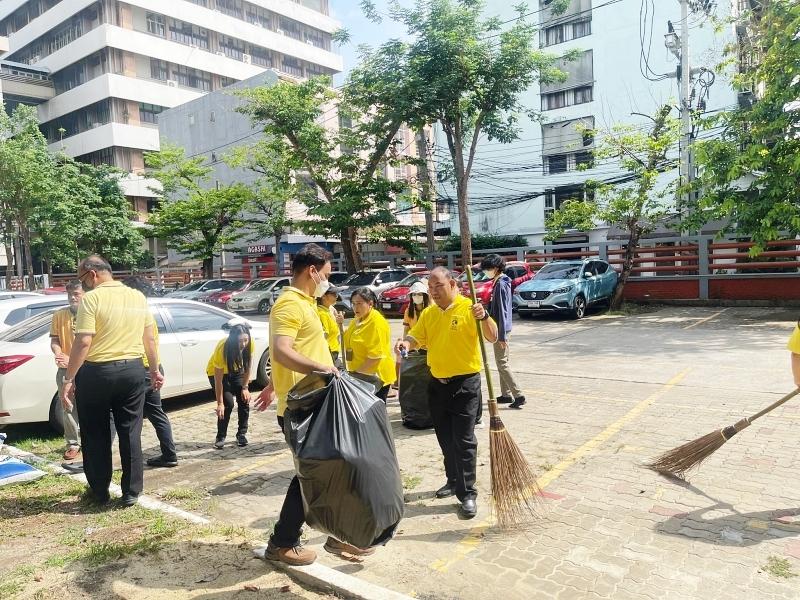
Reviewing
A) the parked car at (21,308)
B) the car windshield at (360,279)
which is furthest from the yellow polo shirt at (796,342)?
the car windshield at (360,279)

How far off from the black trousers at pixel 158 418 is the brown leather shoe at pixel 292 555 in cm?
213

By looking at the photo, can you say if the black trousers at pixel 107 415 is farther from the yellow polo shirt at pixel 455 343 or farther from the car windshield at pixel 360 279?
the car windshield at pixel 360 279

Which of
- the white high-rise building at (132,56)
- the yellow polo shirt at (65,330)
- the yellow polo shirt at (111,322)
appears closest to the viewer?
the yellow polo shirt at (111,322)

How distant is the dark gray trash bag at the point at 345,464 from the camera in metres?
2.90

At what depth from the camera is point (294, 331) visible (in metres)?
3.28

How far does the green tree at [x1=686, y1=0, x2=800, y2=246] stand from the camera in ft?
A: 39.1

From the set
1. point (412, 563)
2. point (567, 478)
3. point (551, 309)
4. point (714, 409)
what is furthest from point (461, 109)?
point (412, 563)

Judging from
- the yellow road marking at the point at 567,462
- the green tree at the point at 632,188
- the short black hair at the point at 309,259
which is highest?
the green tree at the point at 632,188

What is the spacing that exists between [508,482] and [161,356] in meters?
4.55

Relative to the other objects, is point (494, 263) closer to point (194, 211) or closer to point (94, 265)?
point (94, 265)

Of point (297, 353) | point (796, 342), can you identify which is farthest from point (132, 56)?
point (796, 342)

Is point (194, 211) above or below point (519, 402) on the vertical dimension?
above

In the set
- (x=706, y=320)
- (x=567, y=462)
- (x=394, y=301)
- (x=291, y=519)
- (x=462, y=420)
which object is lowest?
(x=706, y=320)

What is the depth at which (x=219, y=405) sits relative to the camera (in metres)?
5.74
